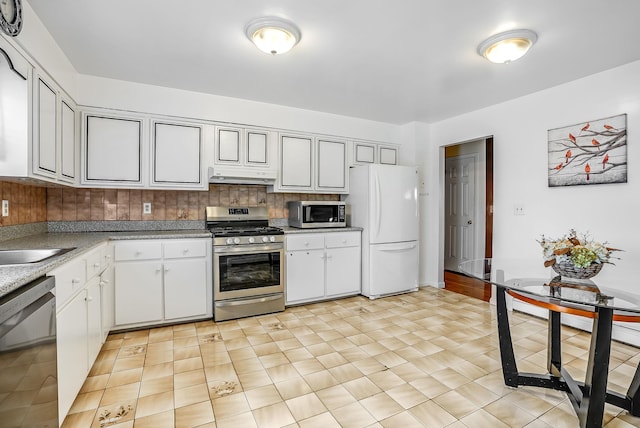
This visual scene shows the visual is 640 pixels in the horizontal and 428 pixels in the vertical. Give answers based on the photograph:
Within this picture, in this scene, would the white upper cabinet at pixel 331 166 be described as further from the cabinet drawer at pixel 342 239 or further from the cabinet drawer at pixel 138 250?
the cabinet drawer at pixel 138 250

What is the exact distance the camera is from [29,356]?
1.21 metres

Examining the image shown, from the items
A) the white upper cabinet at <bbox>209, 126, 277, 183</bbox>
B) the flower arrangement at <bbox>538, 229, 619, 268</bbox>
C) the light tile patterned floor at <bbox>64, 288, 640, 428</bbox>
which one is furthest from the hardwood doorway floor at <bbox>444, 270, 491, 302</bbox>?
the white upper cabinet at <bbox>209, 126, 277, 183</bbox>

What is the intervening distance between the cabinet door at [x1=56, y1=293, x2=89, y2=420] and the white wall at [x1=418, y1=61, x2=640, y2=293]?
3.05 m

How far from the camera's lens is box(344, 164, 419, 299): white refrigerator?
4.00 m

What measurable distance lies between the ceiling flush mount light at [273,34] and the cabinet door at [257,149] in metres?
1.44

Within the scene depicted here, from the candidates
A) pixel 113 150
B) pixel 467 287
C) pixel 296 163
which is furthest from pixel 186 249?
pixel 467 287

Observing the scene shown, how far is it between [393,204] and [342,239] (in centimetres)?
79

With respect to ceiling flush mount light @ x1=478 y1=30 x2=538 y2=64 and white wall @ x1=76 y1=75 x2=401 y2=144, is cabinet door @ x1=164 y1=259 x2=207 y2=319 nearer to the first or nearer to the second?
white wall @ x1=76 y1=75 x2=401 y2=144

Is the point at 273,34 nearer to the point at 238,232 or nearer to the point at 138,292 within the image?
the point at 238,232

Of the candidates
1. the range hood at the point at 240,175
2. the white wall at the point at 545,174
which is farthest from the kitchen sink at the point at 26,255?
the white wall at the point at 545,174

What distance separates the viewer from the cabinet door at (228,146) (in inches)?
138

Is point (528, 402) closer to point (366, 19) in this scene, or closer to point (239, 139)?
point (366, 19)

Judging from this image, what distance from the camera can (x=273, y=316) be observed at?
3424mm

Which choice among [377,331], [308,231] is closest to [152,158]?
[308,231]
